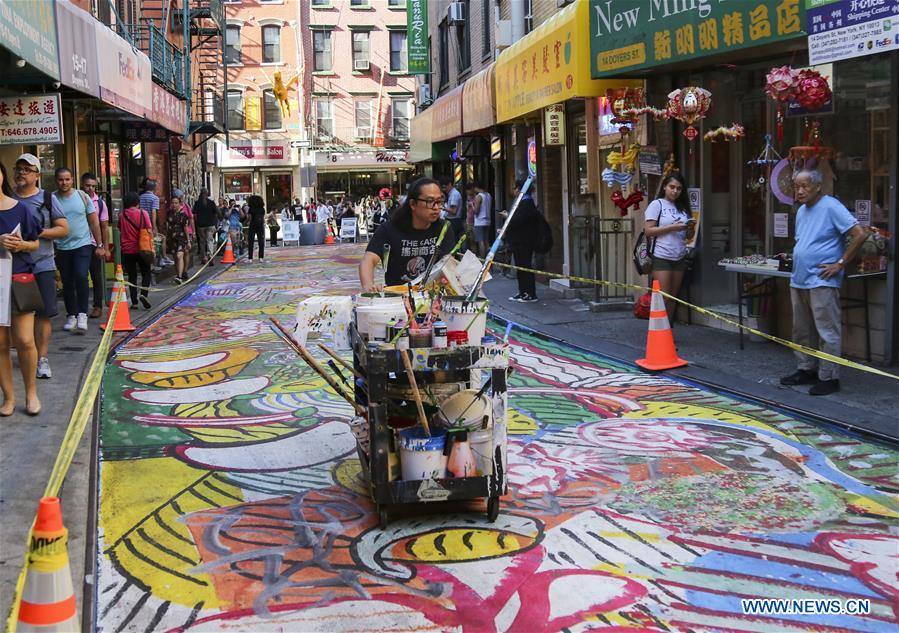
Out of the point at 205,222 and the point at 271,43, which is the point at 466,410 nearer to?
the point at 205,222

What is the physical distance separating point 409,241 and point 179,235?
13.8m

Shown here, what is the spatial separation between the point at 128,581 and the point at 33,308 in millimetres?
3451

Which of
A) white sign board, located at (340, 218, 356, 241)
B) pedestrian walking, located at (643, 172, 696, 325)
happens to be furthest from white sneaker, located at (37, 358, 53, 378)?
white sign board, located at (340, 218, 356, 241)

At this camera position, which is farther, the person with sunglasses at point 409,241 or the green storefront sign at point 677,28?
the green storefront sign at point 677,28

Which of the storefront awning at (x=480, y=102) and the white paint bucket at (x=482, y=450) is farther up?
the storefront awning at (x=480, y=102)

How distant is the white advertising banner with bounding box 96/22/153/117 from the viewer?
13.8 metres

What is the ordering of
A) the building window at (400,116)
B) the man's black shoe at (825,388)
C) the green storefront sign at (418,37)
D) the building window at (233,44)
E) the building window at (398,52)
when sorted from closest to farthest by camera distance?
the man's black shoe at (825,388) < the green storefront sign at (418,37) < the building window at (233,44) < the building window at (398,52) < the building window at (400,116)

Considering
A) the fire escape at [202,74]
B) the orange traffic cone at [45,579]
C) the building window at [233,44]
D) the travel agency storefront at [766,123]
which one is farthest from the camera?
the building window at [233,44]

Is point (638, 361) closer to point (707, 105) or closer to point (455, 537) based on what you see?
point (707, 105)

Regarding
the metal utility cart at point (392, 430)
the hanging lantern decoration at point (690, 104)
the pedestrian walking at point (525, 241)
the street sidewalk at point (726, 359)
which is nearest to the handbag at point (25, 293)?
the metal utility cart at point (392, 430)

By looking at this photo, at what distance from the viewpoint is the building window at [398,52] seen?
50.7 m

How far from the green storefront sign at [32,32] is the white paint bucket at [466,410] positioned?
617 centimetres

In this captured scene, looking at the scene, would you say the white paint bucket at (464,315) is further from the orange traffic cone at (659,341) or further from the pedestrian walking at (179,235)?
the pedestrian walking at (179,235)

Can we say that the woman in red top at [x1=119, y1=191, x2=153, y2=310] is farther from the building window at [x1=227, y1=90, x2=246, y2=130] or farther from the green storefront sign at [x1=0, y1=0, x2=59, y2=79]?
the building window at [x1=227, y1=90, x2=246, y2=130]
